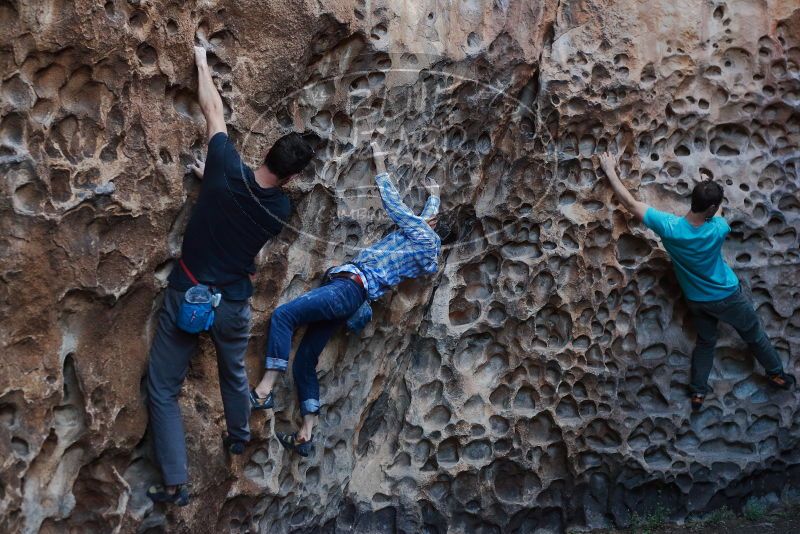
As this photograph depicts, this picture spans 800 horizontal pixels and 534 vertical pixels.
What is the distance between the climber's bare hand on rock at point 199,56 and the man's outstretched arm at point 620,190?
2348 mm

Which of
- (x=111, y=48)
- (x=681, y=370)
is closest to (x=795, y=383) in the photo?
(x=681, y=370)

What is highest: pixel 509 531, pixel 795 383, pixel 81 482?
pixel 81 482

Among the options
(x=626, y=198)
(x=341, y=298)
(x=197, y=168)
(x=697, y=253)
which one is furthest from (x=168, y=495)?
(x=697, y=253)

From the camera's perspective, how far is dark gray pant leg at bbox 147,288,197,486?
426 centimetres

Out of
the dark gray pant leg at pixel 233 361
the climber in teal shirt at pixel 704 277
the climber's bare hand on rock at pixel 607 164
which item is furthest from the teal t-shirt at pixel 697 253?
the dark gray pant leg at pixel 233 361

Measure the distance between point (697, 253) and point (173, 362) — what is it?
112 inches

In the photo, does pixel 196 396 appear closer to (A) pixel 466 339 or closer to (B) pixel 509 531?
(A) pixel 466 339

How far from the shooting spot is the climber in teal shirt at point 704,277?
5.53 meters

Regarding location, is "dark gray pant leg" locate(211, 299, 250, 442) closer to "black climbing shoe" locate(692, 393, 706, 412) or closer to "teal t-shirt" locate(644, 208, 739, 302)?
"teal t-shirt" locate(644, 208, 739, 302)

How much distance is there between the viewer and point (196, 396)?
4547 millimetres

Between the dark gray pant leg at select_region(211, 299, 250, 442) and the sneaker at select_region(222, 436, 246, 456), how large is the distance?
33mm

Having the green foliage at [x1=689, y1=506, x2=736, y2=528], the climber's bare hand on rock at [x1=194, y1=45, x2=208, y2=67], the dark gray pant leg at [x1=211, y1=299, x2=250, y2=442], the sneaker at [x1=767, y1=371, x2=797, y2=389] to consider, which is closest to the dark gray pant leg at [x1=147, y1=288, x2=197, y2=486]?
the dark gray pant leg at [x1=211, y1=299, x2=250, y2=442]

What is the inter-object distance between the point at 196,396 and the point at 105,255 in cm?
79

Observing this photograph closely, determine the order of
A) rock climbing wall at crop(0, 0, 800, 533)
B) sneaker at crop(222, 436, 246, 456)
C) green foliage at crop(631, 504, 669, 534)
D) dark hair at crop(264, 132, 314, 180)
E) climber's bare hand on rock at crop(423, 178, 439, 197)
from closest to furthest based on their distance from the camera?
rock climbing wall at crop(0, 0, 800, 533)
dark hair at crop(264, 132, 314, 180)
sneaker at crop(222, 436, 246, 456)
climber's bare hand on rock at crop(423, 178, 439, 197)
green foliage at crop(631, 504, 669, 534)
